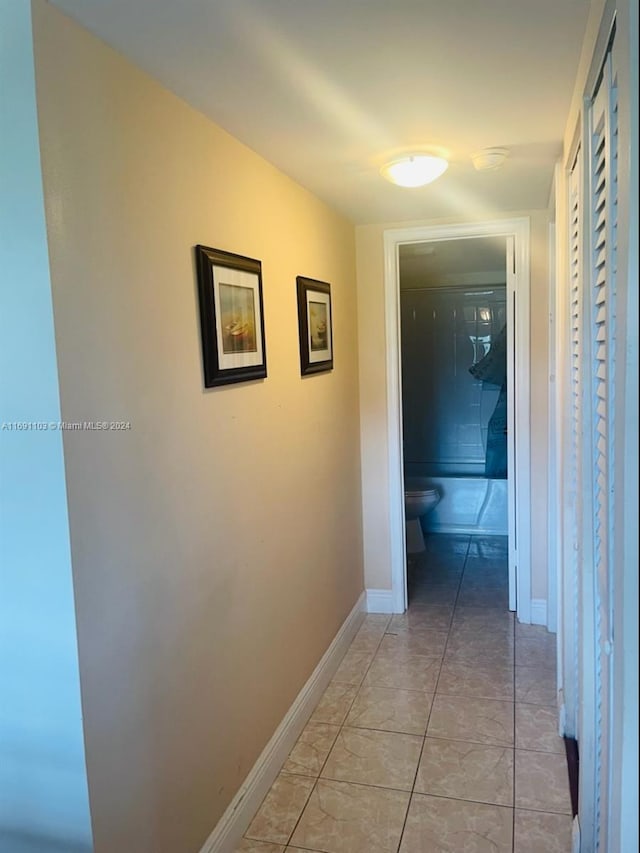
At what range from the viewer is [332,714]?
2785mm

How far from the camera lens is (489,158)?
91.7 inches

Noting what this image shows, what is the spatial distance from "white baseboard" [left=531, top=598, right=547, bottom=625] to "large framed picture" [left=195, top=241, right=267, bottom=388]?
2.17 metres

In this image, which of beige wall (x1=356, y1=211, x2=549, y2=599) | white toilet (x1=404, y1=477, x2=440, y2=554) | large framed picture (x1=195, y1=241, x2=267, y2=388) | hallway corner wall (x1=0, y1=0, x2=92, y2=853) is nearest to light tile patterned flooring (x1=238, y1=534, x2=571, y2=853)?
beige wall (x1=356, y1=211, x2=549, y2=599)

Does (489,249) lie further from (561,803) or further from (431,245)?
(561,803)

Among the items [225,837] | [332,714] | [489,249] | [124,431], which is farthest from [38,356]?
[489,249]

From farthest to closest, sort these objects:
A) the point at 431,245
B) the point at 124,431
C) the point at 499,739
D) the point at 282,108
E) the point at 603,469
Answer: the point at 431,245, the point at 499,739, the point at 282,108, the point at 124,431, the point at 603,469

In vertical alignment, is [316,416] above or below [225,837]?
above

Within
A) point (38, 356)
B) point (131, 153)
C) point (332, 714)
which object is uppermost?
point (131, 153)

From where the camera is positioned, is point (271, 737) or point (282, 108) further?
point (271, 737)

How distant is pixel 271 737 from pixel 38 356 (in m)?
1.69

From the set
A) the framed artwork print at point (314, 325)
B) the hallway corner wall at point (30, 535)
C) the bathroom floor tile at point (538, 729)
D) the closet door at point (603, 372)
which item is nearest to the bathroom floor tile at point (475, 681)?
the bathroom floor tile at point (538, 729)

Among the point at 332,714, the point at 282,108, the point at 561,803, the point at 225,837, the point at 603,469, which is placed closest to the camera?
the point at 603,469

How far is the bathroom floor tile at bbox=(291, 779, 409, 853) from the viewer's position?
2.04 meters

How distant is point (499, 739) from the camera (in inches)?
100
